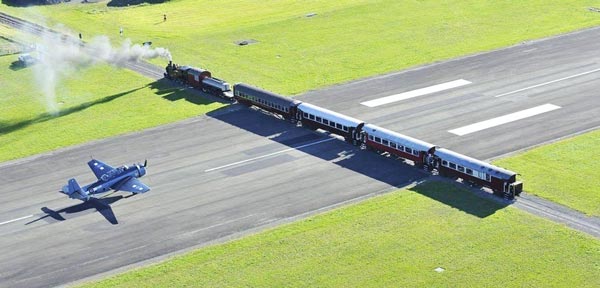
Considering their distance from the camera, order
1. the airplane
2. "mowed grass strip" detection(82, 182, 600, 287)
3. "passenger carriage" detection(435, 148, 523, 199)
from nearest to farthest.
Result: "mowed grass strip" detection(82, 182, 600, 287)
"passenger carriage" detection(435, 148, 523, 199)
the airplane

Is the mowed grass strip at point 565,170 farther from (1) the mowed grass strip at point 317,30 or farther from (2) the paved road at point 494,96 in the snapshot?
(1) the mowed grass strip at point 317,30

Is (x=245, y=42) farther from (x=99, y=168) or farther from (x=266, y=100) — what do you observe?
(x=99, y=168)

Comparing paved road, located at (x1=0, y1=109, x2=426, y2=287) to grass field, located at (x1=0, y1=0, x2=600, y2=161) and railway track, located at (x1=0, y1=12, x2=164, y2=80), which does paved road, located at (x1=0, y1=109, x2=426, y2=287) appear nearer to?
grass field, located at (x1=0, y1=0, x2=600, y2=161)

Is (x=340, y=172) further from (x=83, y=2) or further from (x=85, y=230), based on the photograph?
(x=83, y=2)

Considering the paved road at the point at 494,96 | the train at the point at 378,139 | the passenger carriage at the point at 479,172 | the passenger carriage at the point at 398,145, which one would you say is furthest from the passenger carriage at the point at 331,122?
the passenger carriage at the point at 479,172

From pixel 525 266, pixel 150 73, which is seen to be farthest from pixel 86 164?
pixel 525 266

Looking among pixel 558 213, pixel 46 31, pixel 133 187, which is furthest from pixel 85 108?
pixel 558 213

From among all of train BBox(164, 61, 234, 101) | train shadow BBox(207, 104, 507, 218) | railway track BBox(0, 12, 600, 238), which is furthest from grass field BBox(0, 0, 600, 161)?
railway track BBox(0, 12, 600, 238)
